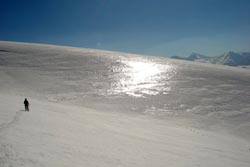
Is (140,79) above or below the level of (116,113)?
above

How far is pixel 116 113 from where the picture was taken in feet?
95.7

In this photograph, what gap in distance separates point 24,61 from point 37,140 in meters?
47.0

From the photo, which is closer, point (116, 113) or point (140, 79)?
point (116, 113)

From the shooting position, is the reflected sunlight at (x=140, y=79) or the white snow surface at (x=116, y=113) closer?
the white snow surface at (x=116, y=113)

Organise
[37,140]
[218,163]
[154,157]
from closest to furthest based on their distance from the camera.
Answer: [37,140]
[154,157]
[218,163]

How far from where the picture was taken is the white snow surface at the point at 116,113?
1244cm

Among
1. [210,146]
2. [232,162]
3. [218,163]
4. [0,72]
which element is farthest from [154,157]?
[0,72]

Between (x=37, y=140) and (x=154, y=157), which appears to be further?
(x=154, y=157)

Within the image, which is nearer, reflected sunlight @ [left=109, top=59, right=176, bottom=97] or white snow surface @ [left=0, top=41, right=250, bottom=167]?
white snow surface @ [left=0, top=41, right=250, bottom=167]

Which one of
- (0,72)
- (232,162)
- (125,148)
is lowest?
(232,162)

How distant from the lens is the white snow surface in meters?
12.4

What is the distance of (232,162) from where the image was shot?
1579cm

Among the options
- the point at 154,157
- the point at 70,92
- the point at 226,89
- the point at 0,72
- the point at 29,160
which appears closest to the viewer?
the point at 29,160

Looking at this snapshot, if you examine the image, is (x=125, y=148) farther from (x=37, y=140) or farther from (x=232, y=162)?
(x=232, y=162)
